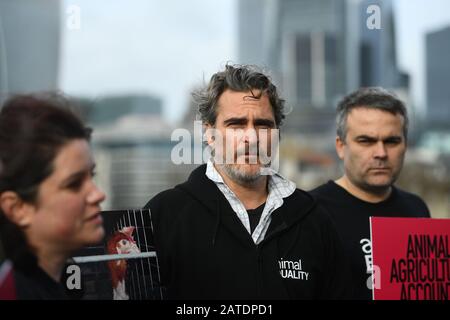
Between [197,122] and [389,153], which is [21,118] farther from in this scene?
[389,153]

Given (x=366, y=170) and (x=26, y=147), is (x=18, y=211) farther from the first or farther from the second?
(x=366, y=170)

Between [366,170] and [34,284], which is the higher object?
[366,170]

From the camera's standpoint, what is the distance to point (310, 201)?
2.91 metres

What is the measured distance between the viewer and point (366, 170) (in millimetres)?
3418

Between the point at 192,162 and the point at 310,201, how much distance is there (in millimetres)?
552

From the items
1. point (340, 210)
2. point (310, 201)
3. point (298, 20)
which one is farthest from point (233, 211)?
point (298, 20)

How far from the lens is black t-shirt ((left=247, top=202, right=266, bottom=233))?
271 cm

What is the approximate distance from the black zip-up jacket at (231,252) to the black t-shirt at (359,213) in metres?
0.42

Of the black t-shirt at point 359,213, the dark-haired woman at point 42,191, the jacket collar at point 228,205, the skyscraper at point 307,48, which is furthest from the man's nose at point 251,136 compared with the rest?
the skyscraper at point 307,48

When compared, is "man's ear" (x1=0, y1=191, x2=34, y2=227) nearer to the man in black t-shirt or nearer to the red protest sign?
the red protest sign

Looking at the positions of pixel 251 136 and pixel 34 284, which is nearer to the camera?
pixel 34 284

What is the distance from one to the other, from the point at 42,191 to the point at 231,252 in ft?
2.81

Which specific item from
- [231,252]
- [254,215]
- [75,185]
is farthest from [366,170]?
[75,185]

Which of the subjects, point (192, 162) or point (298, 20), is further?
point (298, 20)
